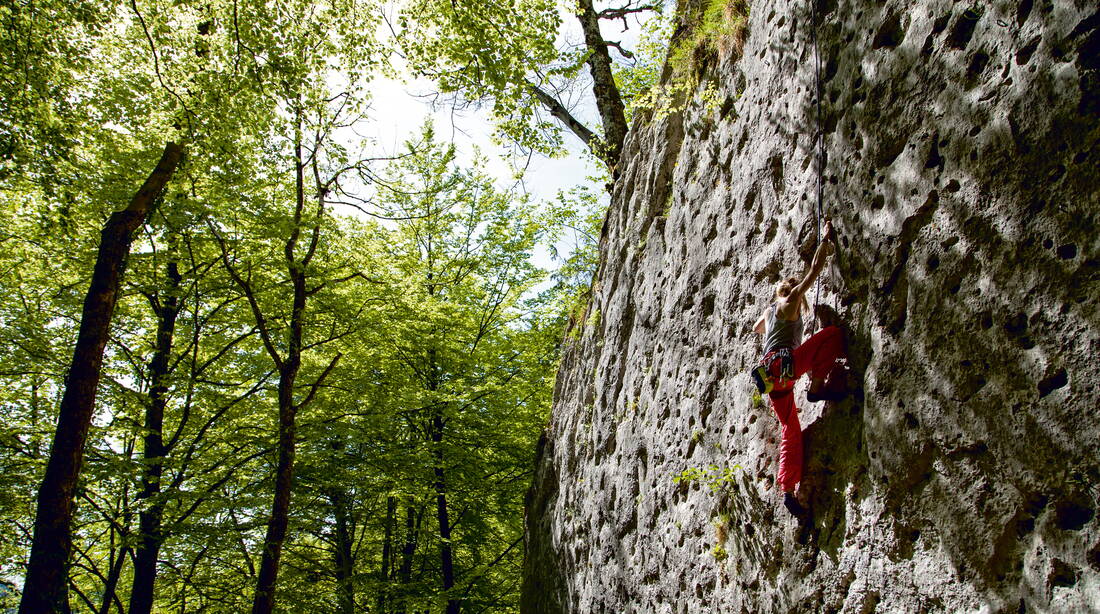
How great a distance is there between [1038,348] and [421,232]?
46.1 ft

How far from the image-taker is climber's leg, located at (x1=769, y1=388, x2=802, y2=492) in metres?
4.26

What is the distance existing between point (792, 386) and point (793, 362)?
221 mm

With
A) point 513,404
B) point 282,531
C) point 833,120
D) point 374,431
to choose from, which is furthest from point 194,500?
point 833,120

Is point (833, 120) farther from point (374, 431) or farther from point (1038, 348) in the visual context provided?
point (374, 431)

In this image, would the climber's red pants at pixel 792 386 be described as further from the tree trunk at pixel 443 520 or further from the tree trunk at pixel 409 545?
the tree trunk at pixel 409 545

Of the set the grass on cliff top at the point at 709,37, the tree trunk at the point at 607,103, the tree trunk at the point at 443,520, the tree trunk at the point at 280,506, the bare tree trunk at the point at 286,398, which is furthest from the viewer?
the tree trunk at the point at 443,520

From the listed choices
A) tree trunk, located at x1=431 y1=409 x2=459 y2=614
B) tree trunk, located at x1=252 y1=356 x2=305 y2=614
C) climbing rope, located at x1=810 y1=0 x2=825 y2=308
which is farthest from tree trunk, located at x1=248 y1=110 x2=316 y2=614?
climbing rope, located at x1=810 y1=0 x2=825 y2=308

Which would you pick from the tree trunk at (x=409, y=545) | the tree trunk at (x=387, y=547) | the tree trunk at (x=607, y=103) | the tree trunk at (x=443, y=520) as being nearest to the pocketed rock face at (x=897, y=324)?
the tree trunk at (x=607, y=103)

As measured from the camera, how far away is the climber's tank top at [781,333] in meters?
4.43

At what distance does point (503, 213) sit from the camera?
652 inches

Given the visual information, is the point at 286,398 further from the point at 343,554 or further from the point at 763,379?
the point at 763,379

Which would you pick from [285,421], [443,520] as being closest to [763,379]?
[285,421]

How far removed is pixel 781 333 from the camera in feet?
14.7

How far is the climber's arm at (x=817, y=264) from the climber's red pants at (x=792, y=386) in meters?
0.33
